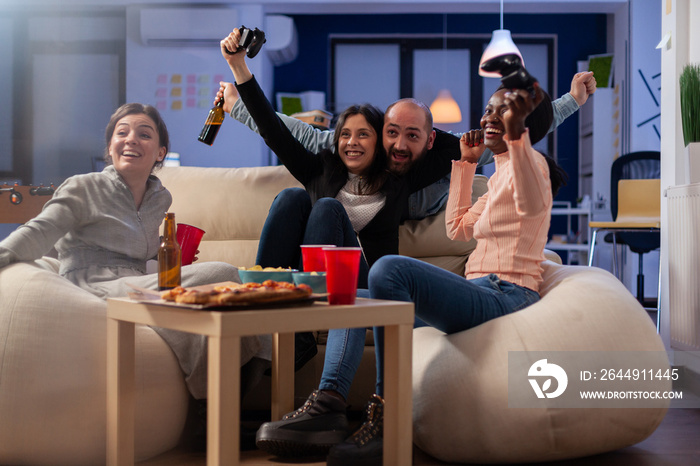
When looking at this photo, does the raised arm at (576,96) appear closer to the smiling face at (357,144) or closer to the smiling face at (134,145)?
the smiling face at (357,144)

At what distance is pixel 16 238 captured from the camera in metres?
1.73

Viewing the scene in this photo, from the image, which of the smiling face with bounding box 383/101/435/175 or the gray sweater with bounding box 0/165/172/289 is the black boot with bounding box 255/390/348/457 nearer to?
the gray sweater with bounding box 0/165/172/289

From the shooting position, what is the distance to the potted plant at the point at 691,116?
2.50 meters

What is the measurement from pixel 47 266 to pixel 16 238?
0.23m

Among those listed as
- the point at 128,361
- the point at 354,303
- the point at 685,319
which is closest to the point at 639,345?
the point at 354,303

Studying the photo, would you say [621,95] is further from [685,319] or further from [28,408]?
[28,408]

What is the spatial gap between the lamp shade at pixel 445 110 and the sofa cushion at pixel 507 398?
490 cm

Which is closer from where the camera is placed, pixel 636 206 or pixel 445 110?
pixel 636 206

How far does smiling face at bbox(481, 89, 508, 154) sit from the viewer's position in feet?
5.54

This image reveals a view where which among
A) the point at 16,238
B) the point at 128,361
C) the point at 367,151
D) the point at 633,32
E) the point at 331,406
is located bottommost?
the point at 331,406

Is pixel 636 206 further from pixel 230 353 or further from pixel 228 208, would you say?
pixel 230 353

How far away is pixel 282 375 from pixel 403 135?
3.22ft

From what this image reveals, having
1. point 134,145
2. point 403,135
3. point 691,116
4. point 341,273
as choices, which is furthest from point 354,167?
point 691,116

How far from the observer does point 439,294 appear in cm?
157
